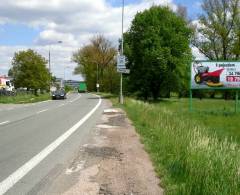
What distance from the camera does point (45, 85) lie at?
73250 millimetres

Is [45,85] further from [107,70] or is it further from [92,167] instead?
[92,167]

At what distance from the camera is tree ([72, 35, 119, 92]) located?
364ft

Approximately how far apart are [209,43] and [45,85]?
25095mm

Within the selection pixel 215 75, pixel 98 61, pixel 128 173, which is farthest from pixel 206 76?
pixel 98 61

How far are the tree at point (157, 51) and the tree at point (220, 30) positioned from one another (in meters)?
10.3

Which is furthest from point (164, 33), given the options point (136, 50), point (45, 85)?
point (45, 85)

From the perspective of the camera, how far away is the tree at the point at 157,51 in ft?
185

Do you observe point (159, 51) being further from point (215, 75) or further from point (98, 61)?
point (98, 61)

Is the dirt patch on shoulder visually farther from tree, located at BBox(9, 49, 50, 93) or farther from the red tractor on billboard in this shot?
tree, located at BBox(9, 49, 50, 93)

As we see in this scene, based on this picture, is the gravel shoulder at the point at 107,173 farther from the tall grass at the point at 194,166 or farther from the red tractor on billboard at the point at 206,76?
the red tractor on billboard at the point at 206,76

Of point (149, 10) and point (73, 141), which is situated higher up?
point (149, 10)

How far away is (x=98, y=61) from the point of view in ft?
384

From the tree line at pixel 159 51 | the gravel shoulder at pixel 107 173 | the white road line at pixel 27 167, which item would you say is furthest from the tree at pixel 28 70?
the gravel shoulder at pixel 107 173

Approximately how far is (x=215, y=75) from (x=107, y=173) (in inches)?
1056
